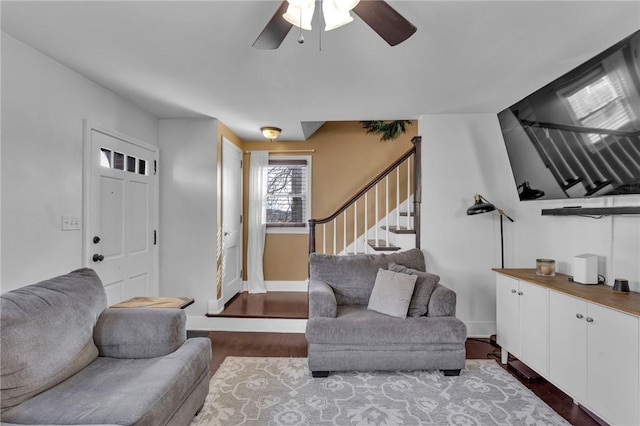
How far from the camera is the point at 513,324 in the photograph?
8.21 feet

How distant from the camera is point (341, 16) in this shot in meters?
1.32

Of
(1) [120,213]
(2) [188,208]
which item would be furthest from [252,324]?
(1) [120,213]

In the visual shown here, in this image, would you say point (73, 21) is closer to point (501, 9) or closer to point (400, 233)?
point (501, 9)

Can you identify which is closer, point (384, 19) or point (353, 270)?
point (384, 19)

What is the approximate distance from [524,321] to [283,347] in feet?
6.91

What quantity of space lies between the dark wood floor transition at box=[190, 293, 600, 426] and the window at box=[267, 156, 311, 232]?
1.30 meters

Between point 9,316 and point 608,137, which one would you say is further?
point 608,137

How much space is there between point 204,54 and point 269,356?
2.53 metres

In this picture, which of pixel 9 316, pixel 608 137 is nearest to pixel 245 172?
pixel 9 316

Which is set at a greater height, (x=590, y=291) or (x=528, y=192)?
(x=528, y=192)

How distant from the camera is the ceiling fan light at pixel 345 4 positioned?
4.11ft

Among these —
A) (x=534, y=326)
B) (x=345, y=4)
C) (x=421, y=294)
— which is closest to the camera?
(x=345, y=4)

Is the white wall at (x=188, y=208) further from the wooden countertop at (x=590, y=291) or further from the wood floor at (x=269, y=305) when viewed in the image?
the wooden countertop at (x=590, y=291)

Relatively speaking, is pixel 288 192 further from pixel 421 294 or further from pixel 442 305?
pixel 442 305
